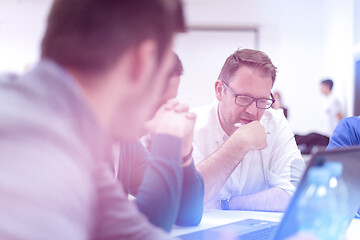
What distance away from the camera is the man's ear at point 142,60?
1.87 feet

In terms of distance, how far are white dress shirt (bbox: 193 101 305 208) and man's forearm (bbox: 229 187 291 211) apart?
0.13 m

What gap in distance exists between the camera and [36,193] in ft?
1.38

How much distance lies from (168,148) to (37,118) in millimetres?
362

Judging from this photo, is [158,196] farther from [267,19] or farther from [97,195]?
[267,19]

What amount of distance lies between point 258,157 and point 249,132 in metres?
0.21

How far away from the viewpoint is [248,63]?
66.4 inches

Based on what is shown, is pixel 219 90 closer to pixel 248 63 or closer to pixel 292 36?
pixel 248 63

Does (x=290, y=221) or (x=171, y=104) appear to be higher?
(x=171, y=104)

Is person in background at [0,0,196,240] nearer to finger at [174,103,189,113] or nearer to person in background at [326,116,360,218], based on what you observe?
finger at [174,103,189,113]

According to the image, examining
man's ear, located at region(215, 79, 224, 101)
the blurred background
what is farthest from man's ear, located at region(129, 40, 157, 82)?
the blurred background

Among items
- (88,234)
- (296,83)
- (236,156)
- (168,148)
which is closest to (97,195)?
(88,234)

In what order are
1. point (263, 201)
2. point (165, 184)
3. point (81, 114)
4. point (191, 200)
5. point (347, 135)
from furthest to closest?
point (347, 135)
point (263, 201)
point (191, 200)
point (165, 184)
point (81, 114)

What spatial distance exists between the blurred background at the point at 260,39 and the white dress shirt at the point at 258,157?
182 inches

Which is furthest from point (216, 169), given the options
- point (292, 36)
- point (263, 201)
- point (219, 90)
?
point (292, 36)
